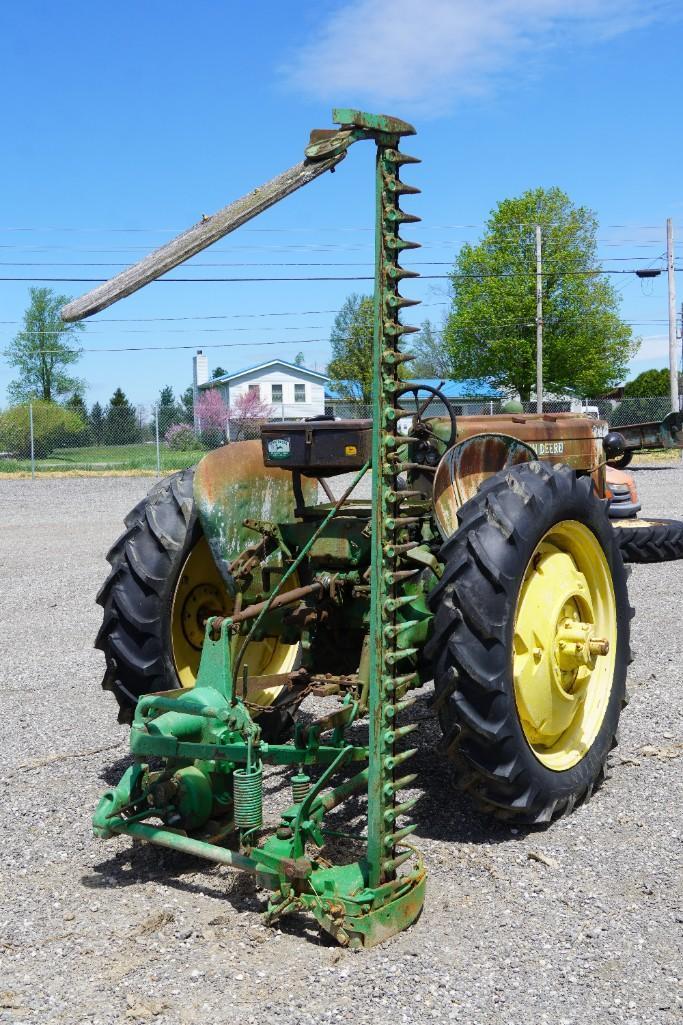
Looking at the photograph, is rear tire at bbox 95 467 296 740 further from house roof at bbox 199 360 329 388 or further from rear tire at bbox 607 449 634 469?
house roof at bbox 199 360 329 388

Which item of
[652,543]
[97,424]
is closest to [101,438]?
[97,424]

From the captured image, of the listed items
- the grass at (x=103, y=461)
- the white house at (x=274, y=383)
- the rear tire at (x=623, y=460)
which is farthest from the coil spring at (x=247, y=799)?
the white house at (x=274, y=383)

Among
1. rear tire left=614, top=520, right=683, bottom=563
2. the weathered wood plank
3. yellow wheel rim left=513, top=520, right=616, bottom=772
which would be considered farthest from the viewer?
rear tire left=614, top=520, right=683, bottom=563

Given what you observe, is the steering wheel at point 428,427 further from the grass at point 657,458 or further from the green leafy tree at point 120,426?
the grass at point 657,458

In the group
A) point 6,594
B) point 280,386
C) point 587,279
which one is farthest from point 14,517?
point 280,386

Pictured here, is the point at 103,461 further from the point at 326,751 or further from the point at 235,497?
the point at 326,751

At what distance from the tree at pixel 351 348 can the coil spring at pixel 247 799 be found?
5544 centimetres

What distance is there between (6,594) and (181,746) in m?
6.99

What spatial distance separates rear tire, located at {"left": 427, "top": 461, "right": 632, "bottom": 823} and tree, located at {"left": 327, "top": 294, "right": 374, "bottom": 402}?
54.5 metres

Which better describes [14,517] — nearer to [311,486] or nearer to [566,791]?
[311,486]

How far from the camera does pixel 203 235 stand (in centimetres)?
321

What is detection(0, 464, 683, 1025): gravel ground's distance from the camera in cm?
298

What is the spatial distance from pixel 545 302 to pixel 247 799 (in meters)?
44.6

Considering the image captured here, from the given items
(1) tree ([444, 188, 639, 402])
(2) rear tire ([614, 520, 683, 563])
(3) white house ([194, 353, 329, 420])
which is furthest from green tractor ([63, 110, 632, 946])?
(3) white house ([194, 353, 329, 420])
